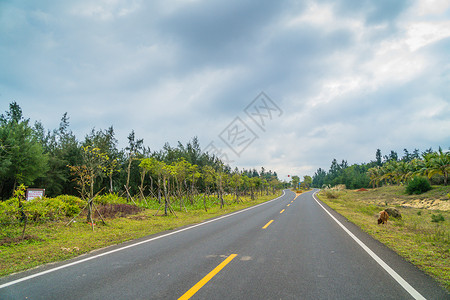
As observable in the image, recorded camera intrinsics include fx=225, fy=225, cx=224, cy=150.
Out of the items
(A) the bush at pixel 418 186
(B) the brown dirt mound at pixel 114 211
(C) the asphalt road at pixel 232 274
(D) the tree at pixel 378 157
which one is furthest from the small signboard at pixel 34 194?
(D) the tree at pixel 378 157

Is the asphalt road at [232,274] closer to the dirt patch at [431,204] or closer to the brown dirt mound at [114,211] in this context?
the brown dirt mound at [114,211]

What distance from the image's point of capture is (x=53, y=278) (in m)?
4.27

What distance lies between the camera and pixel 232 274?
4242 millimetres

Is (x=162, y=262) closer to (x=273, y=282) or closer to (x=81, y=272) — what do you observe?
(x=81, y=272)

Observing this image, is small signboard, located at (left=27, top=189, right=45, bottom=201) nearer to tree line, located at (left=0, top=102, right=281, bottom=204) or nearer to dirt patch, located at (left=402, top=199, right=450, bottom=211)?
tree line, located at (left=0, top=102, right=281, bottom=204)

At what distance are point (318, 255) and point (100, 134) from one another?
39.8 m

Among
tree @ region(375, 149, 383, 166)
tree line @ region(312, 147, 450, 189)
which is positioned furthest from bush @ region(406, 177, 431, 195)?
tree @ region(375, 149, 383, 166)

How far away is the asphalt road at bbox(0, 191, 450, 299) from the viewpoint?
352 cm

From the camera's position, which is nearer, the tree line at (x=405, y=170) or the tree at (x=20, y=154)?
the tree at (x=20, y=154)

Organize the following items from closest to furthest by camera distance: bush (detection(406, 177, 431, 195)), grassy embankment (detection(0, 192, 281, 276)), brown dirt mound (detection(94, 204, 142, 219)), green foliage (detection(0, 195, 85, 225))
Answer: grassy embankment (detection(0, 192, 281, 276)), green foliage (detection(0, 195, 85, 225)), brown dirt mound (detection(94, 204, 142, 219)), bush (detection(406, 177, 431, 195))

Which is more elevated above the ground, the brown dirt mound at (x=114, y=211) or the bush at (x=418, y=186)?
the brown dirt mound at (x=114, y=211)

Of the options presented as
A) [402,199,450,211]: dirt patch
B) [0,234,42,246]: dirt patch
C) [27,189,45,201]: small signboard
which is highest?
[27,189,45,201]: small signboard

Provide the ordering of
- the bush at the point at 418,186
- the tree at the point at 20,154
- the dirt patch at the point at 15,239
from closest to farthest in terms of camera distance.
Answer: the dirt patch at the point at 15,239
the tree at the point at 20,154
the bush at the point at 418,186

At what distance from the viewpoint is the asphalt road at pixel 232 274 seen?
3.52 meters
